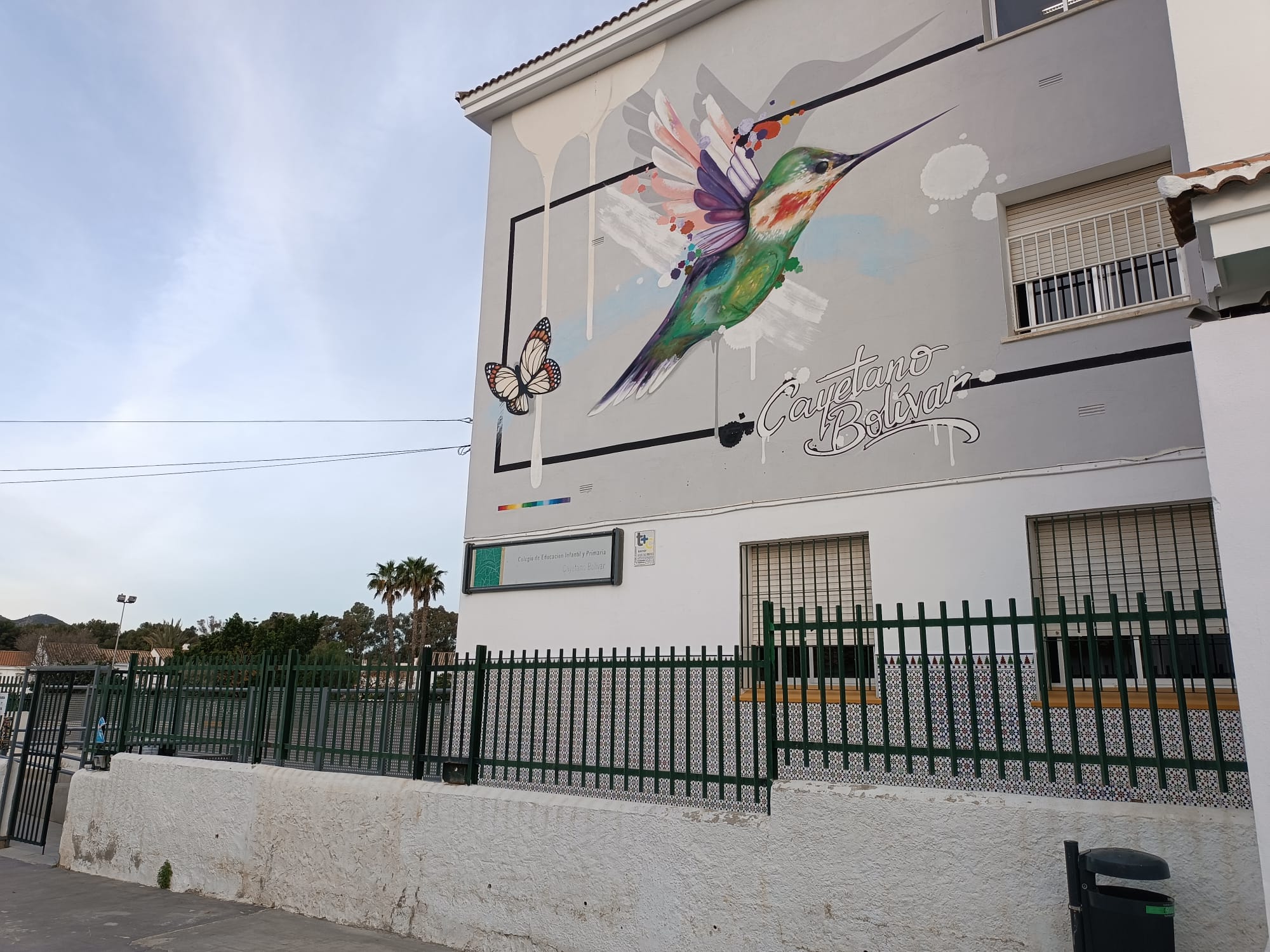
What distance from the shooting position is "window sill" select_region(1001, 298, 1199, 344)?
795 cm

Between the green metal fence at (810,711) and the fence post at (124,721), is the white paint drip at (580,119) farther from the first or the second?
the fence post at (124,721)

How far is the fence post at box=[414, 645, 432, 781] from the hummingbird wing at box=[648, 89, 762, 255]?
20.4 feet

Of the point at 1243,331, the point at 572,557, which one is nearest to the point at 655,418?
the point at 572,557

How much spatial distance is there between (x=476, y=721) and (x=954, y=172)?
7.38 meters

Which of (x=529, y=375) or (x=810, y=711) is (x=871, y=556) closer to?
(x=810, y=711)

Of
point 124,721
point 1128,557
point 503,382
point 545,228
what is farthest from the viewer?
point 545,228

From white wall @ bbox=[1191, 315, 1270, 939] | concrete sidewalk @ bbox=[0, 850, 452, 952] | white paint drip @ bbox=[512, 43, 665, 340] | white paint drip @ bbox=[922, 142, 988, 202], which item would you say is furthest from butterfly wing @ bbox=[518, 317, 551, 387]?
white wall @ bbox=[1191, 315, 1270, 939]

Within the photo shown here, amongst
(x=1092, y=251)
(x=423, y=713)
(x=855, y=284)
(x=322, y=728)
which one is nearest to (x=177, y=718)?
(x=322, y=728)

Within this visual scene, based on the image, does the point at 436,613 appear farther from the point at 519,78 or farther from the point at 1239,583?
the point at 1239,583

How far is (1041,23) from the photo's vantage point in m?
9.16

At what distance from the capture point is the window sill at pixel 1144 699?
15.4 ft

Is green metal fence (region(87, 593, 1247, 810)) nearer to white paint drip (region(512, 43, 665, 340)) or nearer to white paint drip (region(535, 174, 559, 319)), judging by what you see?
white paint drip (region(512, 43, 665, 340))

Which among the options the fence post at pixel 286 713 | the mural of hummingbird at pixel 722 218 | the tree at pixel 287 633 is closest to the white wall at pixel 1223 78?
the mural of hummingbird at pixel 722 218

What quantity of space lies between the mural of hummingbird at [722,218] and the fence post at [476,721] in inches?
192
